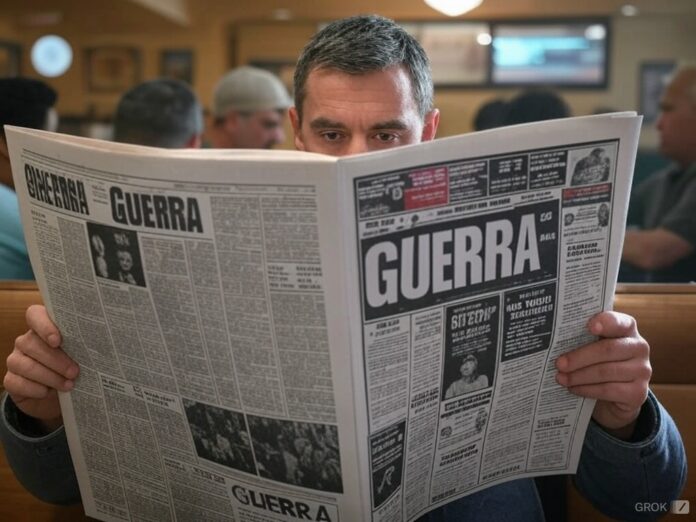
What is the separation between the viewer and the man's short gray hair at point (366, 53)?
3.43 ft

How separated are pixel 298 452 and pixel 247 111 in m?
2.37

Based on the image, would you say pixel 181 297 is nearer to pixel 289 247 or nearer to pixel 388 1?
pixel 289 247

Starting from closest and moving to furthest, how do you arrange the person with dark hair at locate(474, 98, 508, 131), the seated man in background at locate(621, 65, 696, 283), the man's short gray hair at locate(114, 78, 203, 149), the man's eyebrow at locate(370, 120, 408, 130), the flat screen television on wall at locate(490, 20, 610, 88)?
the man's eyebrow at locate(370, 120, 408, 130)
the seated man in background at locate(621, 65, 696, 283)
the man's short gray hair at locate(114, 78, 203, 149)
the person with dark hair at locate(474, 98, 508, 131)
the flat screen television on wall at locate(490, 20, 610, 88)

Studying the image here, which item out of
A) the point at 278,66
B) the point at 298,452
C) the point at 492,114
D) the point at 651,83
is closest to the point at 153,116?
the point at 492,114

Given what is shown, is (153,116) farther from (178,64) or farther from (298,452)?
(178,64)

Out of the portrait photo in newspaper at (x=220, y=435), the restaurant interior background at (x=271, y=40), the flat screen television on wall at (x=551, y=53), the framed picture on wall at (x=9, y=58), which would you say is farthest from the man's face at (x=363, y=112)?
the framed picture on wall at (x=9, y=58)

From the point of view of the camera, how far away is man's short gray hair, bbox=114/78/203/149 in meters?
2.17

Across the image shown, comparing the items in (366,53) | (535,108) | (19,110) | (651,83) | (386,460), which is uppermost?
(366,53)

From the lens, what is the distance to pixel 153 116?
217 cm

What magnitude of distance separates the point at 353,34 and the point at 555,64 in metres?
5.19

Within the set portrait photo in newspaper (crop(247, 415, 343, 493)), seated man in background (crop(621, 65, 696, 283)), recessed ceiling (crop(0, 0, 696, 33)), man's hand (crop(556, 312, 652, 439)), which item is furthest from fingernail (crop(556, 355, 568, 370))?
recessed ceiling (crop(0, 0, 696, 33))

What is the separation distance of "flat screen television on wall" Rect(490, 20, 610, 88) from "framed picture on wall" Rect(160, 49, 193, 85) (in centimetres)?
248

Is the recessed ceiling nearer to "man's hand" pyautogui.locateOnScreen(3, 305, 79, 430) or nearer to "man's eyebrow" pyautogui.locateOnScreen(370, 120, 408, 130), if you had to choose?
"man's eyebrow" pyautogui.locateOnScreen(370, 120, 408, 130)

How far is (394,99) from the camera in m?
1.04
